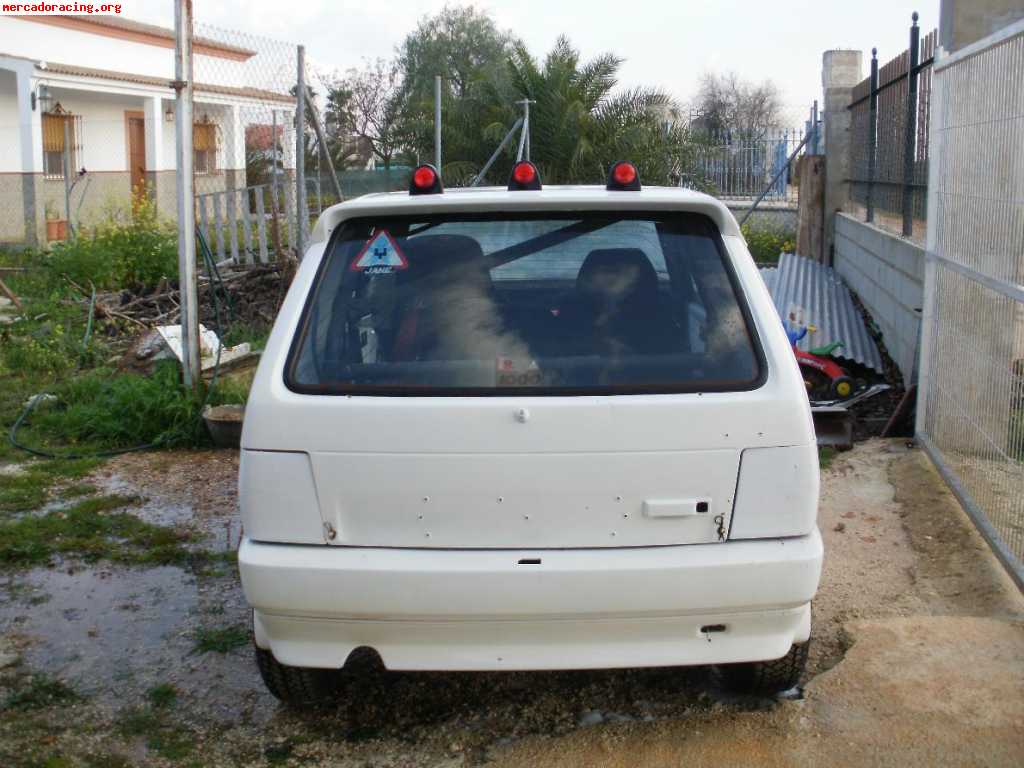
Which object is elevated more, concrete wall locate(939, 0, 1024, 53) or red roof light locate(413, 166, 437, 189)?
concrete wall locate(939, 0, 1024, 53)

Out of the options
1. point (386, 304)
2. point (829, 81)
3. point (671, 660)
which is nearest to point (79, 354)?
point (386, 304)

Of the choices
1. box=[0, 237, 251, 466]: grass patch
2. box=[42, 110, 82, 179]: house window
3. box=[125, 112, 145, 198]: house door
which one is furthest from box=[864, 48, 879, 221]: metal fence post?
box=[125, 112, 145, 198]: house door

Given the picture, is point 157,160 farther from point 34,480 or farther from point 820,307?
point 34,480

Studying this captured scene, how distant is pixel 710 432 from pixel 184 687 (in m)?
2.12

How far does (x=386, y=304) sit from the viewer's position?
11.8 ft

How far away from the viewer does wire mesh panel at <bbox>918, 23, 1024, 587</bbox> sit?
5.00 meters

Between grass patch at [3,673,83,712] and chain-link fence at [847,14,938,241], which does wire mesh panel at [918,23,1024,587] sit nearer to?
chain-link fence at [847,14,938,241]

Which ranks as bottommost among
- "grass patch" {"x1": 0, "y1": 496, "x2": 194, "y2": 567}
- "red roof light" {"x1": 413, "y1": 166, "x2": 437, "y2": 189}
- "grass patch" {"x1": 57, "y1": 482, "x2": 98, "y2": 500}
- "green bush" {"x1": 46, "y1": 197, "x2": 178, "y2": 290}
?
"grass patch" {"x1": 0, "y1": 496, "x2": 194, "y2": 567}

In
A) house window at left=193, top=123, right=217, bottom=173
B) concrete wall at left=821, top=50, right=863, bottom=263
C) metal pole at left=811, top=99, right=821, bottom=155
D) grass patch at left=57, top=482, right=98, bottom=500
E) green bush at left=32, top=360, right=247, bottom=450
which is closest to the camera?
grass patch at left=57, top=482, right=98, bottom=500

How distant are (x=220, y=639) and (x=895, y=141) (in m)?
8.44

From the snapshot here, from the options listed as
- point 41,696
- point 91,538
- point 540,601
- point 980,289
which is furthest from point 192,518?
point 980,289

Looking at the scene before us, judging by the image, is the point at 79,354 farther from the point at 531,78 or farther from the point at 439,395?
the point at 531,78

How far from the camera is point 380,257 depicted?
3.67 metres
